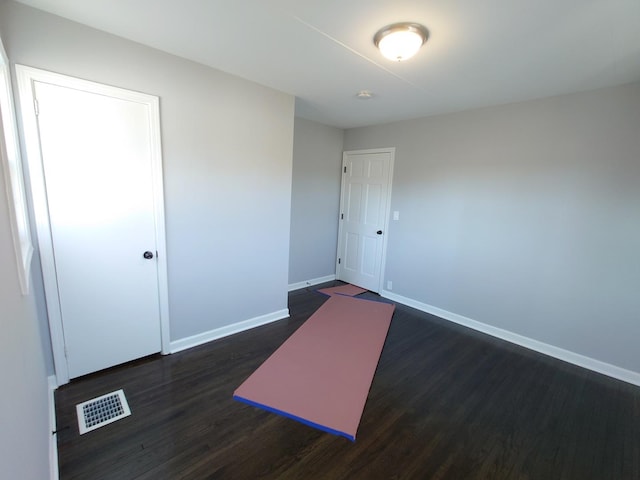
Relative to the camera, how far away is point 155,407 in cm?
201

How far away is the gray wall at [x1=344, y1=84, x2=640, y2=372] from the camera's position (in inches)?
99.6

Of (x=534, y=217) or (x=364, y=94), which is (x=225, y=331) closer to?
(x=364, y=94)

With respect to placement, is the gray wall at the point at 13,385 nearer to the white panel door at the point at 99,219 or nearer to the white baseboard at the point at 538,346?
the white panel door at the point at 99,219

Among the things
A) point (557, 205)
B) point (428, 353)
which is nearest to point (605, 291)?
point (557, 205)

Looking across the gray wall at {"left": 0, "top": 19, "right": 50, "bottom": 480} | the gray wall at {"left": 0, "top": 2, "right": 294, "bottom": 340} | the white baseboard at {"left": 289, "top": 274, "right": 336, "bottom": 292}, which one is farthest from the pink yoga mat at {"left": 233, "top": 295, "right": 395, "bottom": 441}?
the gray wall at {"left": 0, "top": 19, "right": 50, "bottom": 480}

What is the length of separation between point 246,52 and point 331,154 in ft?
8.27

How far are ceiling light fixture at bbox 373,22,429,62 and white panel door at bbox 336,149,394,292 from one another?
2.29 metres

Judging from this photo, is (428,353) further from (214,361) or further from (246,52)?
(246,52)

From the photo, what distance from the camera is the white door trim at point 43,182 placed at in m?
1.82

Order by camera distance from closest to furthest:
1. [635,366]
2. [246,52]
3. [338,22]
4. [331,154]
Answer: [338,22], [246,52], [635,366], [331,154]

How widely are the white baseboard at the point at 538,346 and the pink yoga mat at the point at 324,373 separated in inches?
28.4

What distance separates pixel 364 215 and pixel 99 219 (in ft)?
11.0

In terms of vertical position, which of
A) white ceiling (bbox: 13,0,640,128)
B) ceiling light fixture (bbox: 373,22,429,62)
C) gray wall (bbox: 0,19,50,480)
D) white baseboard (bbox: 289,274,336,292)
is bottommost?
white baseboard (bbox: 289,274,336,292)

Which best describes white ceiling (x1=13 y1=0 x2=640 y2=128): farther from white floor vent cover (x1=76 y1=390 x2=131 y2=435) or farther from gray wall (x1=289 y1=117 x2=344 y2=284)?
→ white floor vent cover (x1=76 y1=390 x2=131 y2=435)
